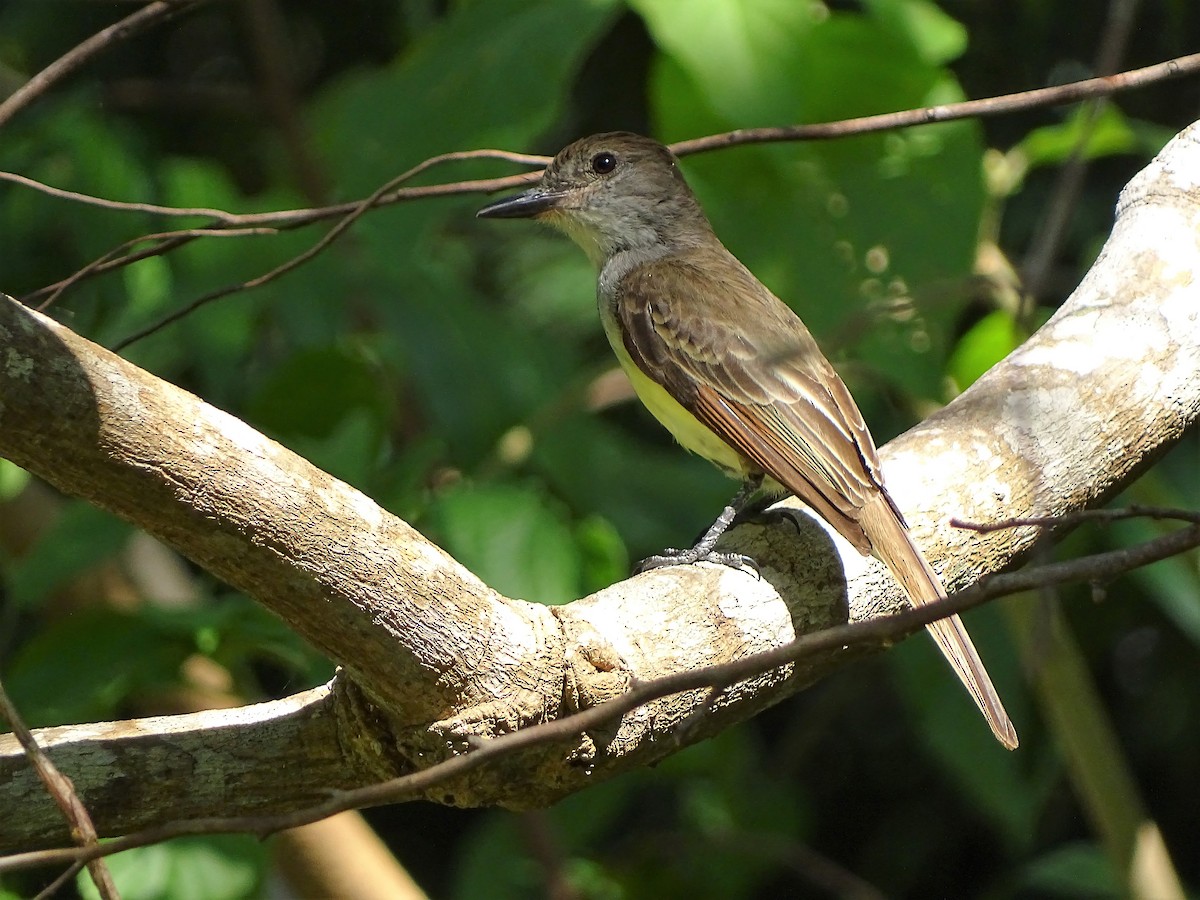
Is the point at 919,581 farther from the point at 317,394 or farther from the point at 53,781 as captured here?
the point at 317,394

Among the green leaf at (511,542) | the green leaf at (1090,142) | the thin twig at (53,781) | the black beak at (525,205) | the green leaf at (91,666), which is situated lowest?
the thin twig at (53,781)

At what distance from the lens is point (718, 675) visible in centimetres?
166

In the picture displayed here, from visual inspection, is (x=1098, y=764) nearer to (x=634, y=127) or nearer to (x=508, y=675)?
(x=508, y=675)

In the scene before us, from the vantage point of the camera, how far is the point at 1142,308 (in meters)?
3.03

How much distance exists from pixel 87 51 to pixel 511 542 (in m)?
1.45

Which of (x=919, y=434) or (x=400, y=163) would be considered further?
(x=400, y=163)

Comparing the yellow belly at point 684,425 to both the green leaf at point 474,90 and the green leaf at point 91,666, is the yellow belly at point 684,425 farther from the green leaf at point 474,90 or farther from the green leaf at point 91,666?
the green leaf at point 91,666

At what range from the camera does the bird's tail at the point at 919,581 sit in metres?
2.75

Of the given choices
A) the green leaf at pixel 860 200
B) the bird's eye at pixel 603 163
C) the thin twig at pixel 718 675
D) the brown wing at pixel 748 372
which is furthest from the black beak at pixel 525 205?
the thin twig at pixel 718 675

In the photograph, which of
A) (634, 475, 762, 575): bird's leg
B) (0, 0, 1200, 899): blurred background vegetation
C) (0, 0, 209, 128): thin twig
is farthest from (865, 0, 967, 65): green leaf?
(0, 0, 209, 128): thin twig

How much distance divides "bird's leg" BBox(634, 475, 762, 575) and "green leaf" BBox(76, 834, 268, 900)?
3.69 feet

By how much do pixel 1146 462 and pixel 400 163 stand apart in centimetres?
186

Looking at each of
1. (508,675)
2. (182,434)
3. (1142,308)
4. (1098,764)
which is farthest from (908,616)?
(1098,764)

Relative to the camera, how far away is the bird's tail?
2.75 m
